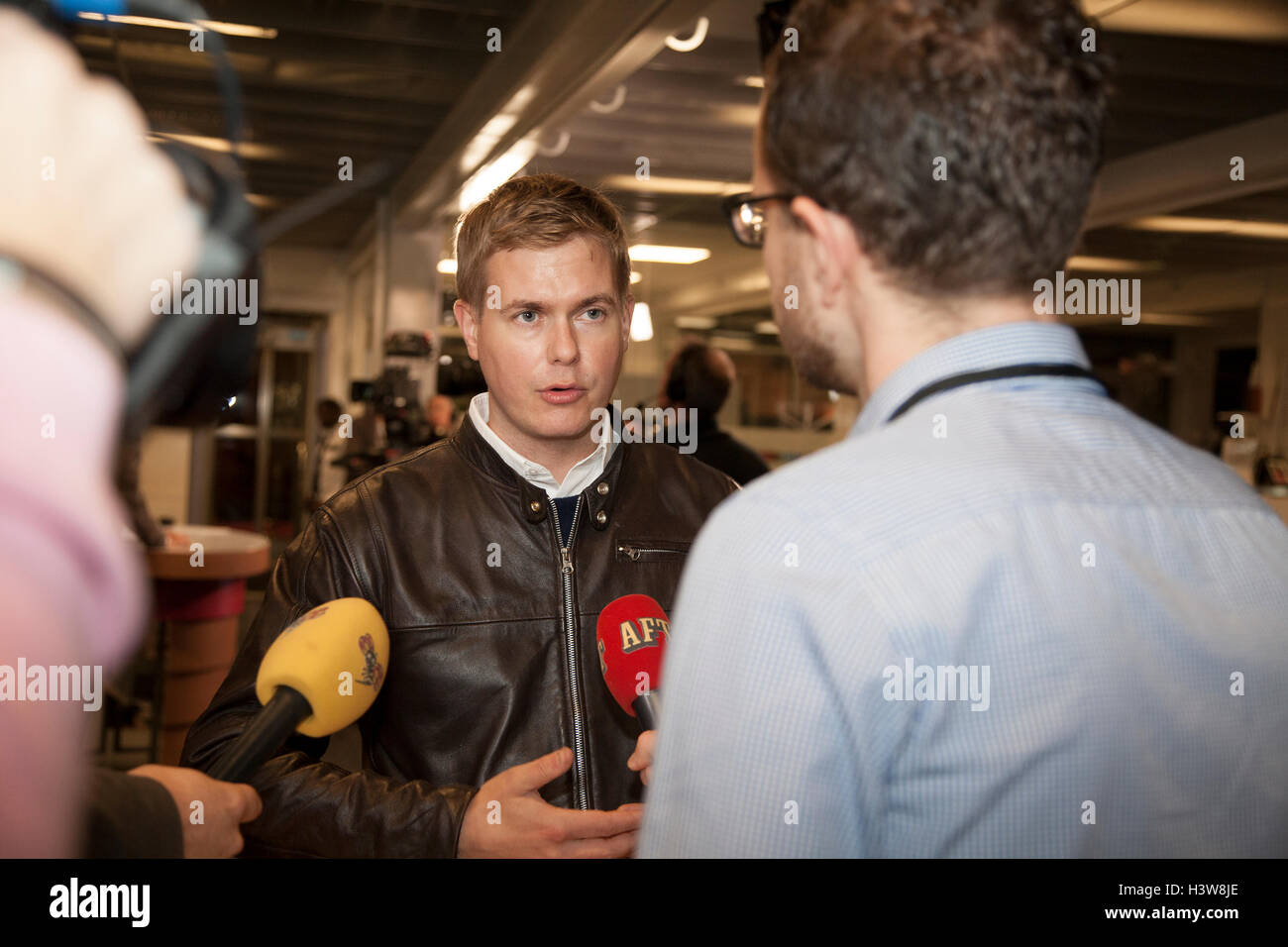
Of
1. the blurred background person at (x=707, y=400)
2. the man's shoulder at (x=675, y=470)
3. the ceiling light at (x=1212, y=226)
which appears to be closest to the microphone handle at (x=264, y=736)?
the man's shoulder at (x=675, y=470)

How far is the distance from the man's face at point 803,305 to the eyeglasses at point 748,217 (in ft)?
0.03

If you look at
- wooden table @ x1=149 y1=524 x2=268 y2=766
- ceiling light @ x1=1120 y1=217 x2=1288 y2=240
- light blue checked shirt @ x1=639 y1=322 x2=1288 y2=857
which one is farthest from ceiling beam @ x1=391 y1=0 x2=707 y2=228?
ceiling light @ x1=1120 y1=217 x2=1288 y2=240

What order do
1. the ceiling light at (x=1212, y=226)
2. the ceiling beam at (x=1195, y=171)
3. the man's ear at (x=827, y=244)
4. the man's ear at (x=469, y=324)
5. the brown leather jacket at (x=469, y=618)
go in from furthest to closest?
the ceiling light at (x=1212, y=226), the ceiling beam at (x=1195, y=171), the man's ear at (x=469, y=324), the brown leather jacket at (x=469, y=618), the man's ear at (x=827, y=244)

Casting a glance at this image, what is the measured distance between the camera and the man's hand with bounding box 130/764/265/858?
0.71 m

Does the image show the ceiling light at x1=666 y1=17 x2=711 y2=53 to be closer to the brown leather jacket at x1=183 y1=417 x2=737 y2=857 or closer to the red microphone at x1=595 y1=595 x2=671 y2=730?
the brown leather jacket at x1=183 y1=417 x2=737 y2=857

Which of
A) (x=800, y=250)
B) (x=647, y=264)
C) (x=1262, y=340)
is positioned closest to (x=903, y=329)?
(x=800, y=250)

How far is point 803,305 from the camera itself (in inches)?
28.8

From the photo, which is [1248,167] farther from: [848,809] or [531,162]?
[848,809]

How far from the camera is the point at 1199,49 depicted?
4723 millimetres

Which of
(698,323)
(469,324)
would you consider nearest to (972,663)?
(469,324)

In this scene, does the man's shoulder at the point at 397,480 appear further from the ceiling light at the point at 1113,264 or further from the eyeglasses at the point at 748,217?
the ceiling light at the point at 1113,264

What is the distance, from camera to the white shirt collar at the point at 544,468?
1396mm

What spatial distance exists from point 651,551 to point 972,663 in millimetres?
848

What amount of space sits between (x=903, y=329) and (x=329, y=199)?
367 inches
